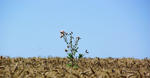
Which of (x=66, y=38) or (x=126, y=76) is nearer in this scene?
(x=126, y=76)

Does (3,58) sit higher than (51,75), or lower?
higher

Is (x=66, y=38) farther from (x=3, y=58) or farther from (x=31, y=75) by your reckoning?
(x=31, y=75)

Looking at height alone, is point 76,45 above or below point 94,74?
above

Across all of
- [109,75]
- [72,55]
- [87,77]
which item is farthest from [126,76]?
[72,55]

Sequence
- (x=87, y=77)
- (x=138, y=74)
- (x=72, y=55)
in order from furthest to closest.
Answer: (x=72, y=55) < (x=138, y=74) < (x=87, y=77)

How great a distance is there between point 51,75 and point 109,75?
1.29 m

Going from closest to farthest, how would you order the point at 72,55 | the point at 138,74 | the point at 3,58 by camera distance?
the point at 138,74, the point at 72,55, the point at 3,58

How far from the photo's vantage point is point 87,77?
629 cm

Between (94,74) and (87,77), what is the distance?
16.9 inches

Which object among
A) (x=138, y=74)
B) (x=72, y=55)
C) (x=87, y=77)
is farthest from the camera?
(x=72, y=55)

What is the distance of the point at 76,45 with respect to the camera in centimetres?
1104

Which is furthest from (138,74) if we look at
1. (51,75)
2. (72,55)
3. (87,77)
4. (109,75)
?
(72,55)

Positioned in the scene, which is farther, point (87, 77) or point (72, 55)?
point (72, 55)

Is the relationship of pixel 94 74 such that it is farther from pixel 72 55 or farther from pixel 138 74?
pixel 72 55
